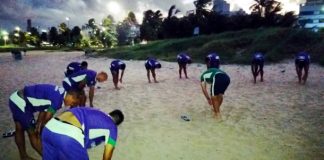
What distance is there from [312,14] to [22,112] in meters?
88.2

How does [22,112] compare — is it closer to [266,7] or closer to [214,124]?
[214,124]

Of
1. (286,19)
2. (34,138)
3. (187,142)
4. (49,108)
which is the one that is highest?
(286,19)

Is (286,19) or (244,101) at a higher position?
(286,19)

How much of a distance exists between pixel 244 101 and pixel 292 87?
159 inches

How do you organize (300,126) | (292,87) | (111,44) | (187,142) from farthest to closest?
(111,44) → (292,87) → (300,126) → (187,142)

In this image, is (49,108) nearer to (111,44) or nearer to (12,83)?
(12,83)

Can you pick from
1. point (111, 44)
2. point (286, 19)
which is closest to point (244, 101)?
point (286, 19)

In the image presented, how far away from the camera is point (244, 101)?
41.6 feet

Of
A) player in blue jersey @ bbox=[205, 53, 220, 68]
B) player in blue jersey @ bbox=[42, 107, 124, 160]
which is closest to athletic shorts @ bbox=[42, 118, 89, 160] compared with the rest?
player in blue jersey @ bbox=[42, 107, 124, 160]

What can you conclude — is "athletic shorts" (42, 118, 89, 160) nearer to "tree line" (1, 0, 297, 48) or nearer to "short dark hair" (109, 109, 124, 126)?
"short dark hair" (109, 109, 124, 126)

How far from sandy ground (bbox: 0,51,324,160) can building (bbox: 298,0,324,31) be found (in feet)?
239

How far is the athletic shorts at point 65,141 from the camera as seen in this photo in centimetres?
377

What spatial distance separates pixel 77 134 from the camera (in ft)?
12.5

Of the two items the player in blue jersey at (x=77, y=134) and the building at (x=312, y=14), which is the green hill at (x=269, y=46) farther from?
the building at (x=312, y=14)
